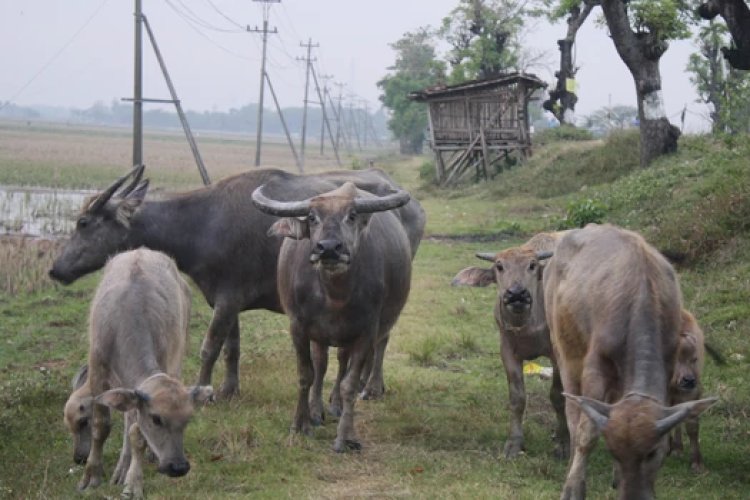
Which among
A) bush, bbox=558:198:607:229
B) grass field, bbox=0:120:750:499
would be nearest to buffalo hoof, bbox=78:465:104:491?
grass field, bbox=0:120:750:499

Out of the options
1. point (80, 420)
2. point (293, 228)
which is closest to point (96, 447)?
point (80, 420)

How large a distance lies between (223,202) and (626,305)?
4.89 metres

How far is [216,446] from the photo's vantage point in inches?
294

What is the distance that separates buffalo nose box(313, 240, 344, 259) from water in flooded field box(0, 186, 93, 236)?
12.8m

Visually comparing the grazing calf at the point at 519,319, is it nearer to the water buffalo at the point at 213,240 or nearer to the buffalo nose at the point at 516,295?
the buffalo nose at the point at 516,295

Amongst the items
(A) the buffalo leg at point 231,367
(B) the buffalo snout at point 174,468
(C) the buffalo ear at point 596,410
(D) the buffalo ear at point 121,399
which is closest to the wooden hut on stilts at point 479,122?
(A) the buffalo leg at point 231,367

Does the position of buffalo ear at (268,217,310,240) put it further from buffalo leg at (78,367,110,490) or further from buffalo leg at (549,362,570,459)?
buffalo leg at (549,362,570,459)

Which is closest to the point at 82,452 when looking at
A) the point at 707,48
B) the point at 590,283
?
the point at 590,283

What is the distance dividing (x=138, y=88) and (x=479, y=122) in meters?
14.5

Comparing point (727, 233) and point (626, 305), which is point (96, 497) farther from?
point (727, 233)

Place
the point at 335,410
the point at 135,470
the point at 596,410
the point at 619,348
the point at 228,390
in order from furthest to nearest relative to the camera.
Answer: the point at 228,390 < the point at 335,410 < the point at 135,470 < the point at 619,348 < the point at 596,410

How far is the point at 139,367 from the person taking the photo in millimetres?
6473

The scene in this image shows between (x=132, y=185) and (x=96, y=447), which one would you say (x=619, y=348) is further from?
(x=132, y=185)

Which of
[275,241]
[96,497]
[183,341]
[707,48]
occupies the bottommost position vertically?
[96,497]
